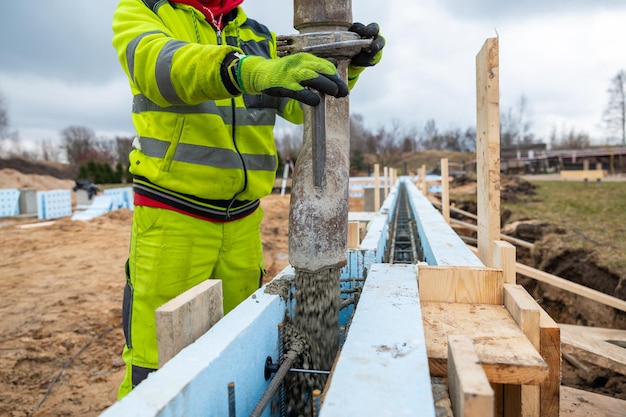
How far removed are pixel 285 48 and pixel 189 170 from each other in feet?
2.36

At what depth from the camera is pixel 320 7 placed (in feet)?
6.01

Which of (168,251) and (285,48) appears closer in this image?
(285,48)

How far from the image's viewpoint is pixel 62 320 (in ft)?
20.0

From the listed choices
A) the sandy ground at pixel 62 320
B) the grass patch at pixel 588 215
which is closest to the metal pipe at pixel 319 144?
the sandy ground at pixel 62 320

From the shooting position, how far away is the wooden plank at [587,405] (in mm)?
2828

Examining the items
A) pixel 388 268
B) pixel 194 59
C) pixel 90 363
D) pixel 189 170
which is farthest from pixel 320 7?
pixel 90 363

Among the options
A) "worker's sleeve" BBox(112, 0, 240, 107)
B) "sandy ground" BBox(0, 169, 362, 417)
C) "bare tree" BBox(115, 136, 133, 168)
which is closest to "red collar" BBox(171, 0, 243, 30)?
"worker's sleeve" BBox(112, 0, 240, 107)

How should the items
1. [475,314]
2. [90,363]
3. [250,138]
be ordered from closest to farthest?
[475,314]
[250,138]
[90,363]

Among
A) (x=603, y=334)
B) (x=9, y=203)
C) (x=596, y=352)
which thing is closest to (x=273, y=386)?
(x=596, y=352)

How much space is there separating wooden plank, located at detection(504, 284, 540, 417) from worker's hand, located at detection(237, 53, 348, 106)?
94cm

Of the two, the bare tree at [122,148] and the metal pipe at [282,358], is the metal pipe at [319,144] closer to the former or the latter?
the metal pipe at [282,358]

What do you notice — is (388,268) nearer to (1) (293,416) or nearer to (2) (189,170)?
(1) (293,416)

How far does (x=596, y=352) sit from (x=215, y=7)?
3.76 metres

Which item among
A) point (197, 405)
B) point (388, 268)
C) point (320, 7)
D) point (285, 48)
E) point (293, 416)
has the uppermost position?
point (320, 7)
